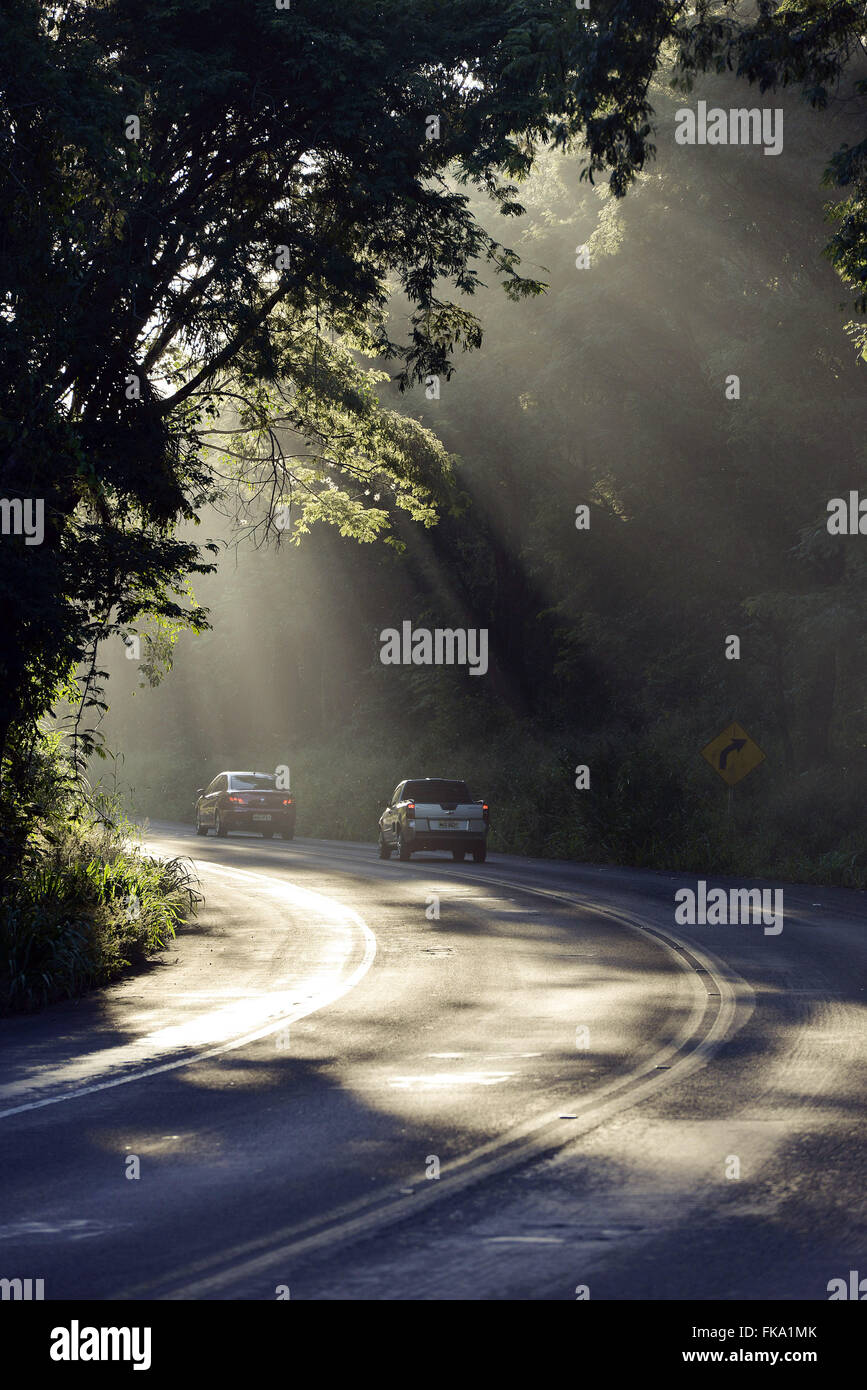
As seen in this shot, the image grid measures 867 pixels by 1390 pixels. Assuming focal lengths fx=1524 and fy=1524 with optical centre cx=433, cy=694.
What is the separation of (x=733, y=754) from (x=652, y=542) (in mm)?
12770

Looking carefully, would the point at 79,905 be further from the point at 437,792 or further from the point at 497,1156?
the point at 437,792

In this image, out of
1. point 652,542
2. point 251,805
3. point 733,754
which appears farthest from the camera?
point 251,805

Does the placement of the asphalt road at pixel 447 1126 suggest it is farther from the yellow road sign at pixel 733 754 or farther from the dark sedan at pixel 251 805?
the dark sedan at pixel 251 805

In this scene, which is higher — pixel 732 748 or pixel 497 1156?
pixel 732 748

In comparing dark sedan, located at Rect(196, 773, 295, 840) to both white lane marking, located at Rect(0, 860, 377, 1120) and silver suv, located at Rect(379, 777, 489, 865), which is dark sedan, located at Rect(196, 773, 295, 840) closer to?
silver suv, located at Rect(379, 777, 489, 865)

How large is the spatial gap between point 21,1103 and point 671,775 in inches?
1001

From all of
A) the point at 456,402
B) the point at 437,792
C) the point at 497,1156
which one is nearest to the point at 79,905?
the point at 497,1156

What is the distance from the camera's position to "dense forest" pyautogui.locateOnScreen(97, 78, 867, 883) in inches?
1185

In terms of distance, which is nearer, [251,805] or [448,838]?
[448,838]

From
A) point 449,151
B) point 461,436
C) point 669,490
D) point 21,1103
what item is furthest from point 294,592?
point 21,1103

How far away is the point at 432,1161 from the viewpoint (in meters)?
7.14

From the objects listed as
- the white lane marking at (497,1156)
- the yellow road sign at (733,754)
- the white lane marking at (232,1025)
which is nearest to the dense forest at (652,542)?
the yellow road sign at (733,754)

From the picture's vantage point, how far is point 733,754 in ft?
89.1

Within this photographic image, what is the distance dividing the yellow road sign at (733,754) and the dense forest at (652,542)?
225cm
